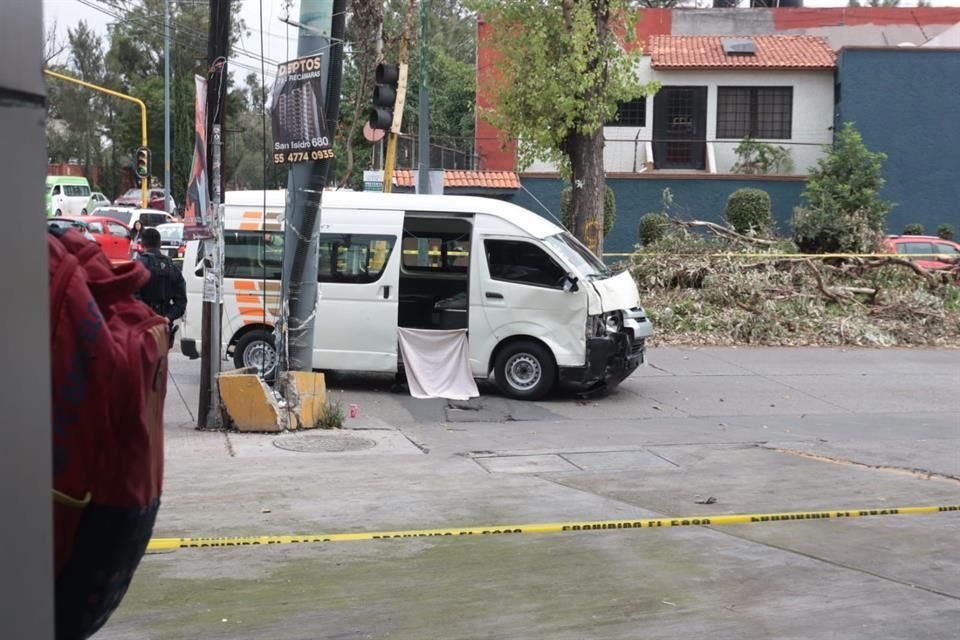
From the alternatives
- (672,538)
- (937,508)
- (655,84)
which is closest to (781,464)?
(937,508)

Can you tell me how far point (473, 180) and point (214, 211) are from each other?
24.4 meters

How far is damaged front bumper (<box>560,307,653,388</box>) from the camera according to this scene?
A: 1301cm

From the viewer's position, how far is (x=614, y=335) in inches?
516

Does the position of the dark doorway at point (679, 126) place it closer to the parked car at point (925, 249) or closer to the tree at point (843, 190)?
the tree at point (843, 190)

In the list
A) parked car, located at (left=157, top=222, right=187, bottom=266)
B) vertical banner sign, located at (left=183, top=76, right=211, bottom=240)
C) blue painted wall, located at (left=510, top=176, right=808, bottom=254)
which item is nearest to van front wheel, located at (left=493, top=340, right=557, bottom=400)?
vertical banner sign, located at (left=183, top=76, right=211, bottom=240)

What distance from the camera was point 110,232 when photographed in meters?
31.1

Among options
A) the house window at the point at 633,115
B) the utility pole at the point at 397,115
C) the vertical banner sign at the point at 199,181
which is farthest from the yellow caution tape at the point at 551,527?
the house window at the point at 633,115

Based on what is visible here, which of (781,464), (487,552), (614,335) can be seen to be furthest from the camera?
(614,335)

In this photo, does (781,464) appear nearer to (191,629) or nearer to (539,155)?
(191,629)

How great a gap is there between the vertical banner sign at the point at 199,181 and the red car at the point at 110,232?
731 inches

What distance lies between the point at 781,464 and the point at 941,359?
8.73 m

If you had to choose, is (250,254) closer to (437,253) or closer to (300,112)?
(437,253)

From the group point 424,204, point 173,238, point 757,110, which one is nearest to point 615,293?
point 424,204

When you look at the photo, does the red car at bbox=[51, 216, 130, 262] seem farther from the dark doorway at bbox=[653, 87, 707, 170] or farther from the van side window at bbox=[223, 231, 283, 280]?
the dark doorway at bbox=[653, 87, 707, 170]
